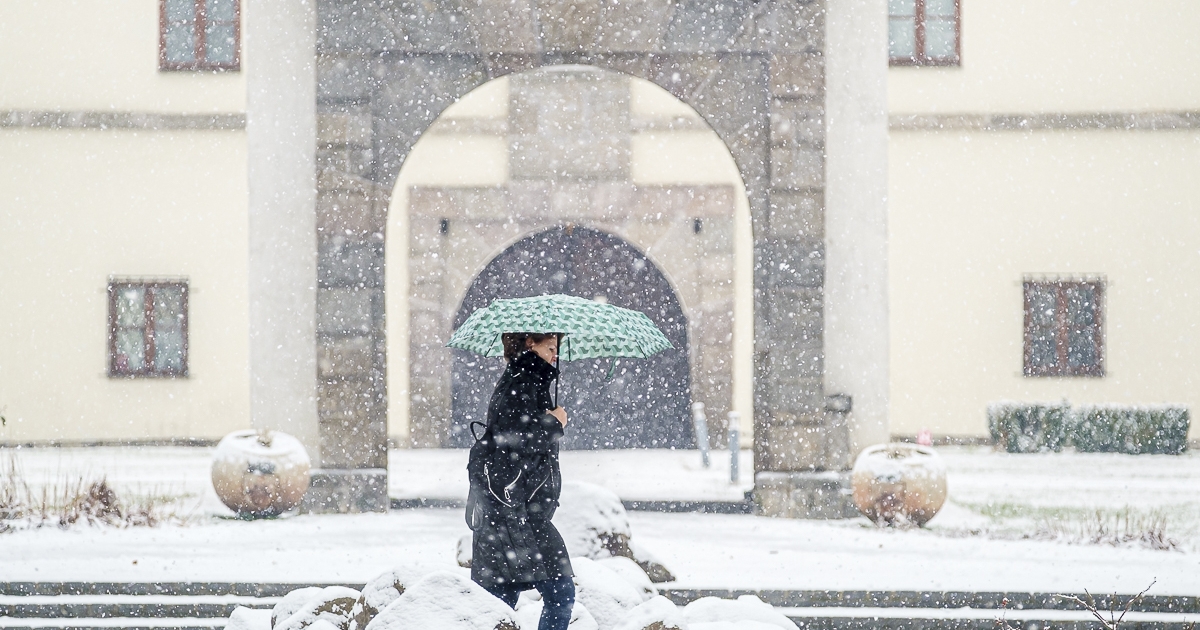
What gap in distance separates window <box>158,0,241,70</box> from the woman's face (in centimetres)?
1452

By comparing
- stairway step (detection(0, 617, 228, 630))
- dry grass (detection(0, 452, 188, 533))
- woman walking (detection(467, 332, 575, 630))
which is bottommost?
stairway step (detection(0, 617, 228, 630))

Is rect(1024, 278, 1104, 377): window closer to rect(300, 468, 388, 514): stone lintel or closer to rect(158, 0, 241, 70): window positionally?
rect(300, 468, 388, 514): stone lintel

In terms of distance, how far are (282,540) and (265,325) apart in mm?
2372

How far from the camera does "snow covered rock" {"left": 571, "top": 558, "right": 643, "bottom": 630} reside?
6.80m

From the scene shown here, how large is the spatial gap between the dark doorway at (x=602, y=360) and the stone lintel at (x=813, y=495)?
7.22 m

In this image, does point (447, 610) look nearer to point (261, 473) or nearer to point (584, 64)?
point (261, 473)

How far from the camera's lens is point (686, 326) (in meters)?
18.9

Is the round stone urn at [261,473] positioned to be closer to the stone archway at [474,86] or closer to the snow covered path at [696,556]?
the snow covered path at [696,556]

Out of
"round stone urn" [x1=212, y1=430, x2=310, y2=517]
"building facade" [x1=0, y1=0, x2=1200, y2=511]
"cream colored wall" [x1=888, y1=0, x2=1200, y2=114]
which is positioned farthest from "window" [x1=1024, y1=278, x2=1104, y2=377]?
"round stone urn" [x1=212, y1=430, x2=310, y2=517]

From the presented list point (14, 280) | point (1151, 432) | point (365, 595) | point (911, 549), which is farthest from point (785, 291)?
point (14, 280)

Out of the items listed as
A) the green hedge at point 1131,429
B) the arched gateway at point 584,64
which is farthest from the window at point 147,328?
the green hedge at point 1131,429

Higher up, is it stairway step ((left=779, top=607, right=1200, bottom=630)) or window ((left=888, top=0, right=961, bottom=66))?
window ((left=888, top=0, right=961, bottom=66))

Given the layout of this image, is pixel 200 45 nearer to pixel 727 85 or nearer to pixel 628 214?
pixel 628 214

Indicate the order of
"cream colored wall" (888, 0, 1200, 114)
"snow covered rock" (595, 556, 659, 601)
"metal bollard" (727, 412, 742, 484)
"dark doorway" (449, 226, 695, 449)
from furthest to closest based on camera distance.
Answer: "dark doorway" (449, 226, 695, 449)
"cream colored wall" (888, 0, 1200, 114)
"metal bollard" (727, 412, 742, 484)
"snow covered rock" (595, 556, 659, 601)
